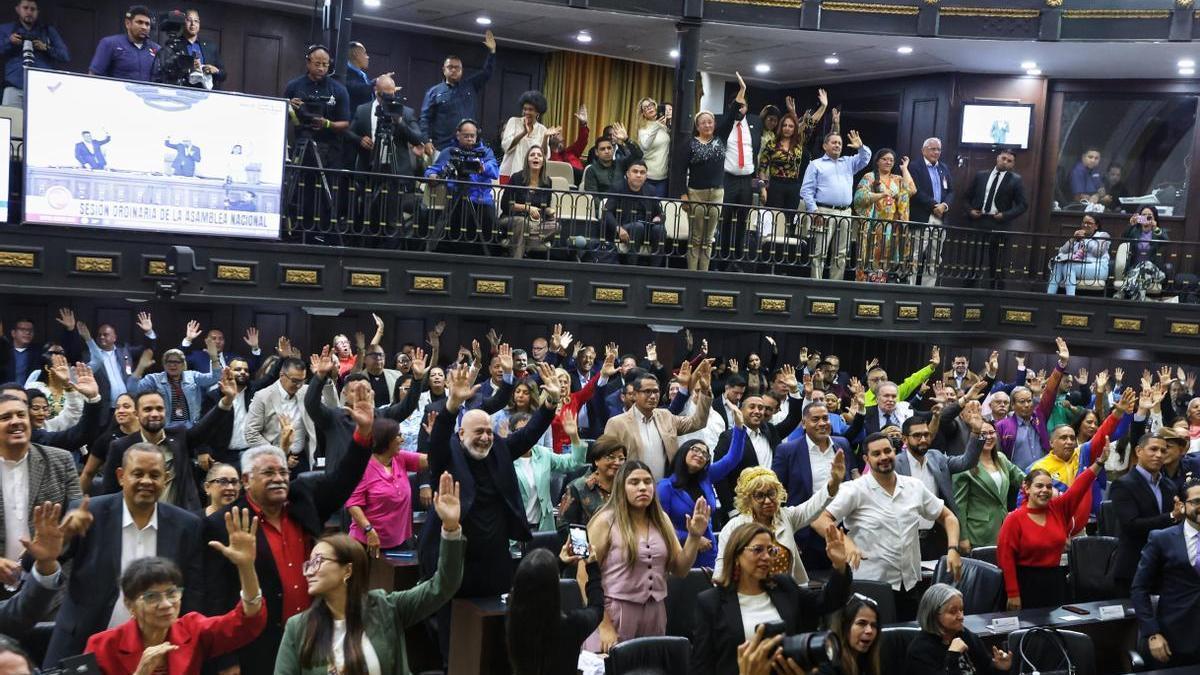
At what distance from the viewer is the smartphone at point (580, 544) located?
496cm

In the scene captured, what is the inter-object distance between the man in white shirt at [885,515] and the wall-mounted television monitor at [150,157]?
5.80 meters

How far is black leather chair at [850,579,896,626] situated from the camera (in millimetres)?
5766

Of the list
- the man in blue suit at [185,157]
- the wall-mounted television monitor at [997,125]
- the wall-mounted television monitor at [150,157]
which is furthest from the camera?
the wall-mounted television monitor at [997,125]

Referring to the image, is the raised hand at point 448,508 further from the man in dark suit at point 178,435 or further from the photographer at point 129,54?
the photographer at point 129,54

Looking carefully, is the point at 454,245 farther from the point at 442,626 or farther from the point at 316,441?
the point at 442,626

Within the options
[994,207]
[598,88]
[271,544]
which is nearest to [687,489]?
[271,544]

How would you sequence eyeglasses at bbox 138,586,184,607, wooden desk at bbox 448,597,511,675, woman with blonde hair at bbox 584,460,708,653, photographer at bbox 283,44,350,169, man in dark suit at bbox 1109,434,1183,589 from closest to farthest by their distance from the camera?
eyeglasses at bbox 138,586,184,607 → wooden desk at bbox 448,597,511,675 → woman with blonde hair at bbox 584,460,708,653 → man in dark suit at bbox 1109,434,1183,589 → photographer at bbox 283,44,350,169

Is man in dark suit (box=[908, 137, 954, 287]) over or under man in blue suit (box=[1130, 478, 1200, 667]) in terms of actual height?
over

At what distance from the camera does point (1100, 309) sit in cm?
1347

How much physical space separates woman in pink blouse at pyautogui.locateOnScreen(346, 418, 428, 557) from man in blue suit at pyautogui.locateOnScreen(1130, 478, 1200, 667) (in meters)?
3.73

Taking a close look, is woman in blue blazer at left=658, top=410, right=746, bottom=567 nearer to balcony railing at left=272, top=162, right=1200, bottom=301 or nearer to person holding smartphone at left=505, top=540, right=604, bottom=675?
person holding smartphone at left=505, top=540, right=604, bottom=675

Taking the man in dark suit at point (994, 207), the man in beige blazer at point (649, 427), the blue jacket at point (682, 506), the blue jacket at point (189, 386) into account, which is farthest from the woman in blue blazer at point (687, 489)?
the man in dark suit at point (994, 207)

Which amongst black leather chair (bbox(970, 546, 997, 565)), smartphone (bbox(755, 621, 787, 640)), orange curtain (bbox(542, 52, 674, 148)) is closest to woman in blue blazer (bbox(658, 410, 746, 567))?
smartphone (bbox(755, 621, 787, 640))

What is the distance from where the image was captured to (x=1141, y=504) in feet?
22.3
